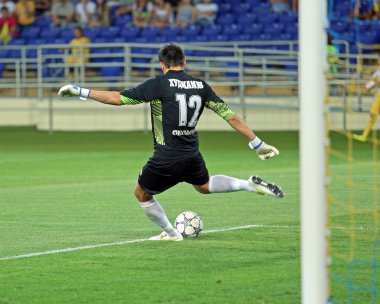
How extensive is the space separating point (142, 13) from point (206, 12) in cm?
194

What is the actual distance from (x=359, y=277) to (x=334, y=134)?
18.6 meters

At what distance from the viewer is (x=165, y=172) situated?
1064 centimetres

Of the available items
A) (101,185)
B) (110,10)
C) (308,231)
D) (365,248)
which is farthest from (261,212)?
(110,10)

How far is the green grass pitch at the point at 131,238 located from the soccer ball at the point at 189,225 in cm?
15

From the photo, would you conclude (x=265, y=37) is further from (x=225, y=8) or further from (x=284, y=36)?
(x=225, y=8)

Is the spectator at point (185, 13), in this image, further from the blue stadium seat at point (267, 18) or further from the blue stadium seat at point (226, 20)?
the blue stadium seat at point (267, 18)

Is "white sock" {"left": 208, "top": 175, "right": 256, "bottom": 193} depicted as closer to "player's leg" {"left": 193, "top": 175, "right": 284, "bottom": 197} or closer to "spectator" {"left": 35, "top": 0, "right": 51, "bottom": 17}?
"player's leg" {"left": 193, "top": 175, "right": 284, "bottom": 197}

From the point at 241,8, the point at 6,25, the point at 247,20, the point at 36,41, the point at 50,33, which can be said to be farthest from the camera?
the point at 36,41

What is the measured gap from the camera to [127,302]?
25.2ft

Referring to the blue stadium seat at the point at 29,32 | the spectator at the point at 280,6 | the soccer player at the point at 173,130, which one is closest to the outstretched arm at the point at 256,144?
the soccer player at the point at 173,130

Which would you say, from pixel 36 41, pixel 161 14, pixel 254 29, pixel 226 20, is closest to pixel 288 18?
pixel 254 29

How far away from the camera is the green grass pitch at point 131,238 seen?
26.6ft

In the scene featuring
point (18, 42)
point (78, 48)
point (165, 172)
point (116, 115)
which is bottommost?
point (116, 115)

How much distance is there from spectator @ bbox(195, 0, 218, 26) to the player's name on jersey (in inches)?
845
